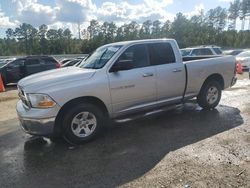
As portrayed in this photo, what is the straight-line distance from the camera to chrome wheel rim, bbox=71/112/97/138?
198 inches

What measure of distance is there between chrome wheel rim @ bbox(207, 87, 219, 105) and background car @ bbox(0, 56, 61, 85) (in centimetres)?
1074

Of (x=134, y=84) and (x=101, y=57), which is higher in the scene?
(x=101, y=57)

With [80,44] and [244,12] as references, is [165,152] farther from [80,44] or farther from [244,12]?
[244,12]

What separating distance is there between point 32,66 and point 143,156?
12366 mm

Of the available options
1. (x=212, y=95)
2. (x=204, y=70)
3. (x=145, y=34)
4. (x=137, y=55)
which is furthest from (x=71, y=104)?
(x=145, y=34)

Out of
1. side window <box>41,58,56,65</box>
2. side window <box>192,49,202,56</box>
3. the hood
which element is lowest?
side window <box>41,58,56,65</box>

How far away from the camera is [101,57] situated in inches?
229

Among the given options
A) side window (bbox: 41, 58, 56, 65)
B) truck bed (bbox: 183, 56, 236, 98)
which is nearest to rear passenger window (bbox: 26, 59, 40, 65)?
side window (bbox: 41, 58, 56, 65)

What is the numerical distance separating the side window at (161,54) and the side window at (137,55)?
156 millimetres

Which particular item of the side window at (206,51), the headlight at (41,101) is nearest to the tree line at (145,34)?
the side window at (206,51)

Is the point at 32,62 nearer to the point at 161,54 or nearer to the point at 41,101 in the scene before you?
the point at 161,54

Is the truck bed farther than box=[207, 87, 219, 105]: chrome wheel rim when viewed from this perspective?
No

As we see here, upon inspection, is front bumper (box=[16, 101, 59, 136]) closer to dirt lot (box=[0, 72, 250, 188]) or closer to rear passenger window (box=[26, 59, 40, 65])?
dirt lot (box=[0, 72, 250, 188])

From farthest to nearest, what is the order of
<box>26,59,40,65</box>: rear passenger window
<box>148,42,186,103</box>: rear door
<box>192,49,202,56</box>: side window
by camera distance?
1. <box>26,59,40,65</box>: rear passenger window
2. <box>192,49,202,56</box>: side window
3. <box>148,42,186,103</box>: rear door
